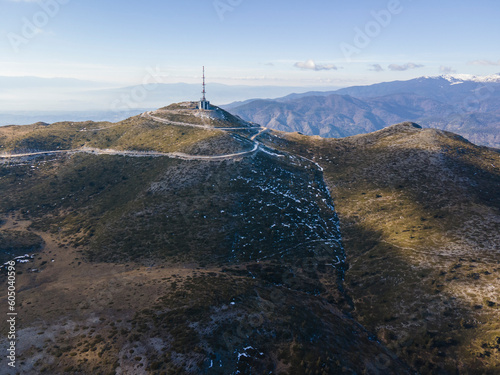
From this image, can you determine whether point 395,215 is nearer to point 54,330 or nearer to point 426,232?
point 426,232

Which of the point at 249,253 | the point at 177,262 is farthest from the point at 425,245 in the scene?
the point at 177,262

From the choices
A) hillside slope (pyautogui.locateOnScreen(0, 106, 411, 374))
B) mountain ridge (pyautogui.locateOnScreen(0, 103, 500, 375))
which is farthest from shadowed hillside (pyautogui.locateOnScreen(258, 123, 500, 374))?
hillside slope (pyautogui.locateOnScreen(0, 106, 411, 374))

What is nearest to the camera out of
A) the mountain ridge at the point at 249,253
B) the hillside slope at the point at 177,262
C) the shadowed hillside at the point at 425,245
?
the hillside slope at the point at 177,262

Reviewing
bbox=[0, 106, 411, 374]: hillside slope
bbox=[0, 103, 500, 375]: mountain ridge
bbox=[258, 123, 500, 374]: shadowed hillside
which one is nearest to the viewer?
bbox=[0, 106, 411, 374]: hillside slope

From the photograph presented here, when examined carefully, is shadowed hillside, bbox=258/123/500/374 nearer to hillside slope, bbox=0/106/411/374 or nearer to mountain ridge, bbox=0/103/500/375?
mountain ridge, bbox=0/103/500/375

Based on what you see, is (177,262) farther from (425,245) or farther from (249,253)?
(425,245)

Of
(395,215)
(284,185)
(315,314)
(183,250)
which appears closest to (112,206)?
(183,250)

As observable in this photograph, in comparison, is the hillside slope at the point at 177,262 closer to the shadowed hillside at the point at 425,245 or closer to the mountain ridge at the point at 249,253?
the mountain ridge at the point at 249,253

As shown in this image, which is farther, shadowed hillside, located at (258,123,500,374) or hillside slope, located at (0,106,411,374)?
shadowed hillside, located at (258,123,500,374)

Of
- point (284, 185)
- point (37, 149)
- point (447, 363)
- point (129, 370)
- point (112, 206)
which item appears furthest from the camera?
point (37, 149)

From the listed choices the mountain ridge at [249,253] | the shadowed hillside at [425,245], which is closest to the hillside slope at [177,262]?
the mountain ridge at [249,253]

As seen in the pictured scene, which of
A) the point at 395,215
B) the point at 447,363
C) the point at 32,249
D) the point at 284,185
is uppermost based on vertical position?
the point at 284,185
